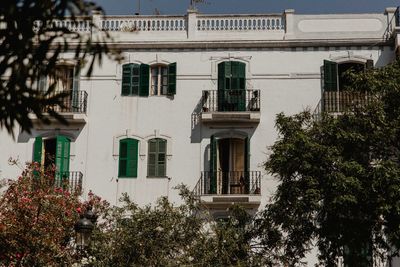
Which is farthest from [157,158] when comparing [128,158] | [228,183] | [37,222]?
[37,222]

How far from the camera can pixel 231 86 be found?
23.7 metres

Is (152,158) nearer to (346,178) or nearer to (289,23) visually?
(289,23)

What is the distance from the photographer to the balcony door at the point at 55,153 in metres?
23.3

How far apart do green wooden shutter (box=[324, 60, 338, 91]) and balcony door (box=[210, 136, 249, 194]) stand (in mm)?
3154

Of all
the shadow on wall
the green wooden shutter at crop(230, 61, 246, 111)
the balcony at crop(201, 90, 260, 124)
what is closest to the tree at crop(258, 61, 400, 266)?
the balcony at crop(201, 90, 260, 124)

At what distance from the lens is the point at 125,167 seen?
23.4 metres

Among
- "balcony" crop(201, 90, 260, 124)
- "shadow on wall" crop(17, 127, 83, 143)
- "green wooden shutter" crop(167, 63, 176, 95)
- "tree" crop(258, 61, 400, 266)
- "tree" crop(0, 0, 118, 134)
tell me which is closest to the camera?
"tree" crop(0, 0, 118, 134)

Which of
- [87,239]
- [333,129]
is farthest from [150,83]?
[87,239]

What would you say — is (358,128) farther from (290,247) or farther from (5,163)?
(5,163)

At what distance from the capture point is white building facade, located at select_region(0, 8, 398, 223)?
917 inches

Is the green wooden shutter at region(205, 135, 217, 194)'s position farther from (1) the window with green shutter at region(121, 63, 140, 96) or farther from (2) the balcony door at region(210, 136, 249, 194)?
(1) the window with green shutter at region(121, 63, 140, 96)

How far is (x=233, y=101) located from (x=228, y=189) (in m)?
2.82

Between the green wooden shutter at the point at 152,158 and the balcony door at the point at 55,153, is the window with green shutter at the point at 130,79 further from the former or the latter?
the balcony door at the point at 55,153

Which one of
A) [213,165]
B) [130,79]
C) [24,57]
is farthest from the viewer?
[130,79]
